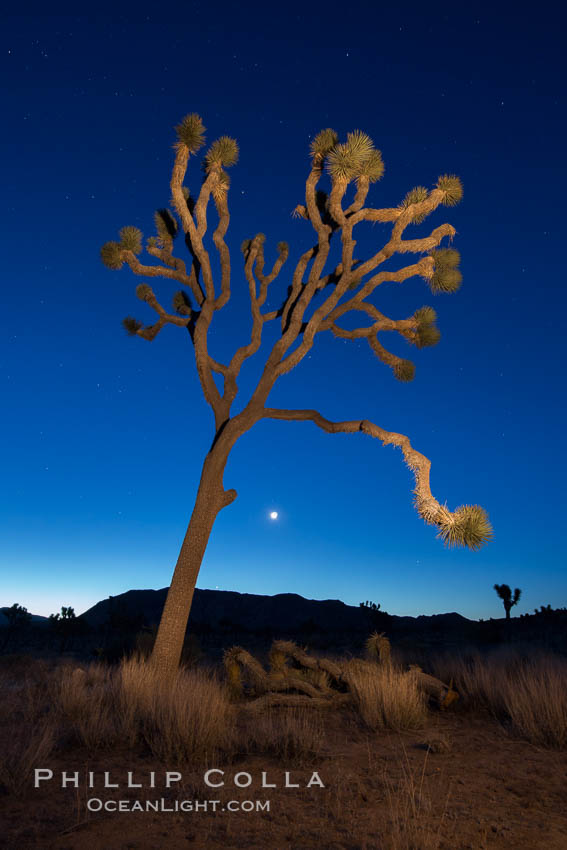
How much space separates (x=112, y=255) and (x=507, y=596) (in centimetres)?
2782

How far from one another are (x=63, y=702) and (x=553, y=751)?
5946mm

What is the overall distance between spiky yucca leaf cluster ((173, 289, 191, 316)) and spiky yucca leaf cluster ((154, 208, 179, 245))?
1404 mm

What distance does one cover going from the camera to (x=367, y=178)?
10.6 meters

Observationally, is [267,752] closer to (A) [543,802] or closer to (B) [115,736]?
(B) [115,736]

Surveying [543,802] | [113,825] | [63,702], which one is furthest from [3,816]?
[543,802]

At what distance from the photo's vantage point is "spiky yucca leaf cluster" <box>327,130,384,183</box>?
10.2 metres

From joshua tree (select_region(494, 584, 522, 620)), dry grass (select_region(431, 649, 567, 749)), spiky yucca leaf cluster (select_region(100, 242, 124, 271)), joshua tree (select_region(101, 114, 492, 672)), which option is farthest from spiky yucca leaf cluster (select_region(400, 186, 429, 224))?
joshua tree (select_region(494, 584, 522, 620))

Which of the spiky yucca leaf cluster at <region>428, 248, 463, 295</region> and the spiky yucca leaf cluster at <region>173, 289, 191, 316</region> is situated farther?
the spiky yucca leaf cluster at <region>173, 289, 191, 316</region>

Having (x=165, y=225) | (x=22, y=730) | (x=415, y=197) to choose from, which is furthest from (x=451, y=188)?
(x=22, y=730)

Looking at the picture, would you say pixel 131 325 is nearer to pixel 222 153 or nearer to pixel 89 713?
pixel 222 153

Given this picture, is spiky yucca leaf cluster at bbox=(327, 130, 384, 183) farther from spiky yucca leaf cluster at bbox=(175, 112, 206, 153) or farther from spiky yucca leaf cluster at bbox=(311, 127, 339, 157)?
spiky yucca leaf cluster at bbox=(175, 112, 206, 153)

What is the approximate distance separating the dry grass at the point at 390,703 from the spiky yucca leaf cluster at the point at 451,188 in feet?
30.1

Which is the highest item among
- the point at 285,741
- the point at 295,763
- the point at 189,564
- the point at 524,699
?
the point at 189,564

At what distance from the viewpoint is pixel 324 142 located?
11281 mm
